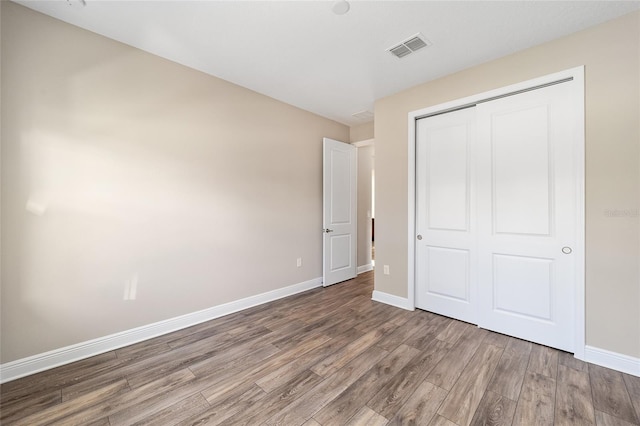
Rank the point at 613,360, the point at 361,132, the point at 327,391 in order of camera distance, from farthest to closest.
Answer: the point at 361,132, the point at 613,360, the point at 327,391

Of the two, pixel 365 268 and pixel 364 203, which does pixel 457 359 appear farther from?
pixel 364 203

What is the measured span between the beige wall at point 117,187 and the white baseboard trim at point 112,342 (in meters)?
0.06

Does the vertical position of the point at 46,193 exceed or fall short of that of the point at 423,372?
it exceeds it

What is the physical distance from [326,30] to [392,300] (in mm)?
3086

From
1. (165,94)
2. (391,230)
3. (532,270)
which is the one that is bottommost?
(532,270)

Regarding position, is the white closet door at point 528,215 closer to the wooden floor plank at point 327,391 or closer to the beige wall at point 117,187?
the wooden floor plank at point 327,391

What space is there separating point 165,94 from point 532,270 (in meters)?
4.01

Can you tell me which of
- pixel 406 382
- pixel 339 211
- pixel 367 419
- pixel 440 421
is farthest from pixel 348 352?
pixel 339 211

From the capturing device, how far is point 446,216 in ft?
9.85

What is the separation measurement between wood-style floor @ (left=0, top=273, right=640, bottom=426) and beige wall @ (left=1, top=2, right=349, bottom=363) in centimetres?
48

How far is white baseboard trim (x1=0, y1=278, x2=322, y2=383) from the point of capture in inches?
76.2

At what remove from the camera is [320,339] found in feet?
8.15

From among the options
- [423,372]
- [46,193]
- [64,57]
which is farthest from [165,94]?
[423,372]

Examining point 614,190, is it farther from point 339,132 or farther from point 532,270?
point 339,132
